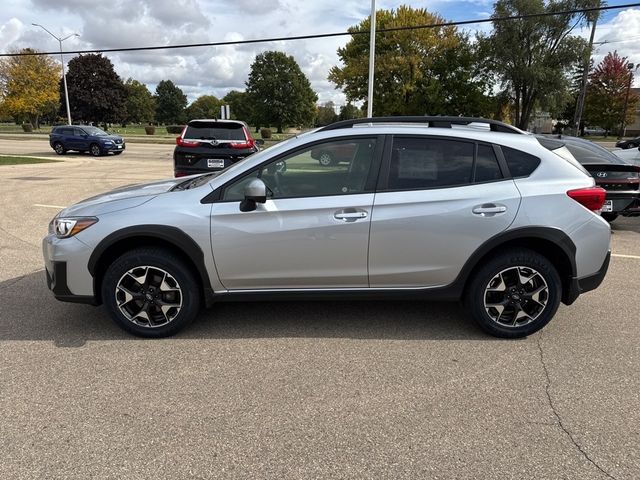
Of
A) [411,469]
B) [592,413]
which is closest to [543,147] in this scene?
[592,413]

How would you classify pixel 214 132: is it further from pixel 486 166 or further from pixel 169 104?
pixel 169 104

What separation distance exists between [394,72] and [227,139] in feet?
112

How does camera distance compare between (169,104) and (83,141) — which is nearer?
(83,141)

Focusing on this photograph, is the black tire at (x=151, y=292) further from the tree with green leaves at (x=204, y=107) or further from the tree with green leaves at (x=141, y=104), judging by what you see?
the tree with green leaves at (x=204, y=107)

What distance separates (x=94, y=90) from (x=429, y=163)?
2840 inches

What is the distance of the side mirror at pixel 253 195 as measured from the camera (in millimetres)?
3574

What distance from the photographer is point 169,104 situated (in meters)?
122

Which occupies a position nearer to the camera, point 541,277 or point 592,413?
point 592,413

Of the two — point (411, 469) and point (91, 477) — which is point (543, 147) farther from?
point (91, 477)

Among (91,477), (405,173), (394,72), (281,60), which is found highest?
(281,60)

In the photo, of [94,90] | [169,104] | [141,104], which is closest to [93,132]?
[94,90]

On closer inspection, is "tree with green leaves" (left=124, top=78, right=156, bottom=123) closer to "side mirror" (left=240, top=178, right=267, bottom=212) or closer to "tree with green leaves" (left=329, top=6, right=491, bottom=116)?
"tree with green leaves" (left=329, top=6, right=491, bottom=116)

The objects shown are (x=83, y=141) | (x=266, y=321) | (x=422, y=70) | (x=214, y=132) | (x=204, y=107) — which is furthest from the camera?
(x=204, y=107)

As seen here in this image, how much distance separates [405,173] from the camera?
151 inches
